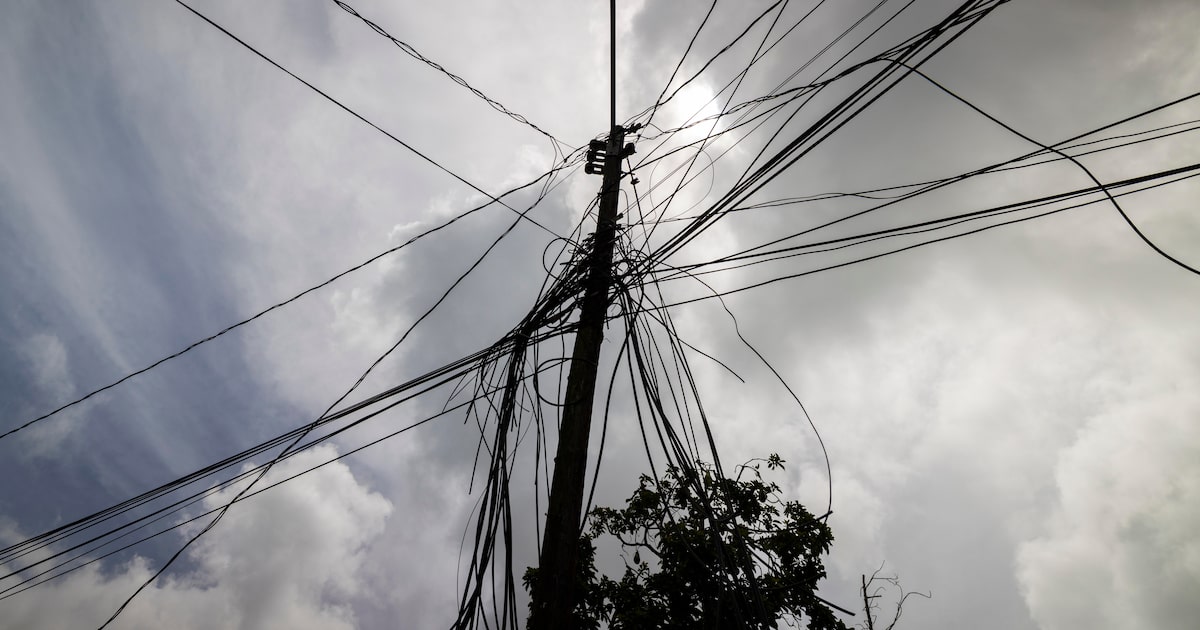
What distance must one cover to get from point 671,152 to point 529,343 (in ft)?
6.85

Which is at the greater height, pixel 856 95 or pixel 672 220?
pixel 672 220

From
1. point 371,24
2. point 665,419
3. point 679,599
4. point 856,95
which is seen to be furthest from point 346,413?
point 679,599

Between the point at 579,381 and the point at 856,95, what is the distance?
7.10 feet

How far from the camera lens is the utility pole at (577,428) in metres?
2.70

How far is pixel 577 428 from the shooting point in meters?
3.17

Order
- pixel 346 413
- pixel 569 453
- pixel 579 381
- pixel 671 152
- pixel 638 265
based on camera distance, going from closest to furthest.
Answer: pixel 569 453 < pixel 579 381 < pixel 638 265 < pixel 346 413 < pixel 671 152

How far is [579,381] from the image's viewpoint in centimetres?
331

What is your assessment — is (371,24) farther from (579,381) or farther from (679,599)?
(679,599)

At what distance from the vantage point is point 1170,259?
1732 mm

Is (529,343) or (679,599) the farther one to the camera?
(679,599)

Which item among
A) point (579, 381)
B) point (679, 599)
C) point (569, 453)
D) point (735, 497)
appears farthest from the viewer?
point (735, 497)

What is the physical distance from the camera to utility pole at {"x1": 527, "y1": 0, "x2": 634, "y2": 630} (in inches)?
106

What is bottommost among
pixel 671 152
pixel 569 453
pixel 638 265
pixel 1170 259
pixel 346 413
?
pixel 1170 259

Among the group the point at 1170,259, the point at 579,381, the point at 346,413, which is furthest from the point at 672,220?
the point at 346,413
